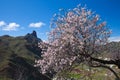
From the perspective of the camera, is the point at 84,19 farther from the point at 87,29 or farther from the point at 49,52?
the point at 49,52

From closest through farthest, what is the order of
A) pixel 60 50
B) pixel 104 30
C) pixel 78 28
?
1. pixel 60 50
2. pixel 78 28
3. pixel 104 30

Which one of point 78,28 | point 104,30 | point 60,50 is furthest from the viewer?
point 104,30

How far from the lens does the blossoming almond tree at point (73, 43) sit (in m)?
27.8

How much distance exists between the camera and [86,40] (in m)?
29.0

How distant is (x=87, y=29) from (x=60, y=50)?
13.6ft

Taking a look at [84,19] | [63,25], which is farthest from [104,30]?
[63,25]

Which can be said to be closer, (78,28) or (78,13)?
(78,28)

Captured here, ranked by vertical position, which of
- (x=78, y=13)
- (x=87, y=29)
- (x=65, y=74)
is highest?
(x=78, y=13)

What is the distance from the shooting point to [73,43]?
2781cm

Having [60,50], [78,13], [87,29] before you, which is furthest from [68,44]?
[78,13]

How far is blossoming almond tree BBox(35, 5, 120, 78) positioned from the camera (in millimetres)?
27844

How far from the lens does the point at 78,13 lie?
32.3 meters

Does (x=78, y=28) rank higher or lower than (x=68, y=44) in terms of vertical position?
higher

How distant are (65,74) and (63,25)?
5.36 meters
